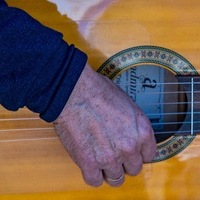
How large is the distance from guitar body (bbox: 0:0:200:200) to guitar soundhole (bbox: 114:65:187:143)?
9 centimetres

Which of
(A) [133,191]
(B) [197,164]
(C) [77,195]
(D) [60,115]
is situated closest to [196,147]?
(B) [197,164]

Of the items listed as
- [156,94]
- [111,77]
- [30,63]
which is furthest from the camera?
[156,94]

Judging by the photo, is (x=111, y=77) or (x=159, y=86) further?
(x=159, y=86)

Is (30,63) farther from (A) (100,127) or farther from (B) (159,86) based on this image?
(B) (159,86)

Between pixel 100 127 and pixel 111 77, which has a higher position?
pixel 111 77

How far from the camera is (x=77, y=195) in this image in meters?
1.11

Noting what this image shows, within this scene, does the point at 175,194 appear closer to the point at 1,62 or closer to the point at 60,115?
the point at 60,115

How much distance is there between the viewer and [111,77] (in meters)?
1.08

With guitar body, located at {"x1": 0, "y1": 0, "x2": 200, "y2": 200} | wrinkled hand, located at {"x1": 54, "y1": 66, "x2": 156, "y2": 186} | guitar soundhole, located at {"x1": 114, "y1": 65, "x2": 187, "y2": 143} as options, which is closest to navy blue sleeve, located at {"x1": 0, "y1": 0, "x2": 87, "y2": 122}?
wrinkled hand, located at {"x1": 54, "y1": 66, "x2": 156, "y2": 186}

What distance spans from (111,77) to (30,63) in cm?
33

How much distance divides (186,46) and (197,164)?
0.28m

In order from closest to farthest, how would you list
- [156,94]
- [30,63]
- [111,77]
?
[30,63], [111,77], [156,94]

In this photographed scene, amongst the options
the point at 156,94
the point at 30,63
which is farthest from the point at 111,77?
the point at 30,63

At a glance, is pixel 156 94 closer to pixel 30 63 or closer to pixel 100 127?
pixel 100 127
